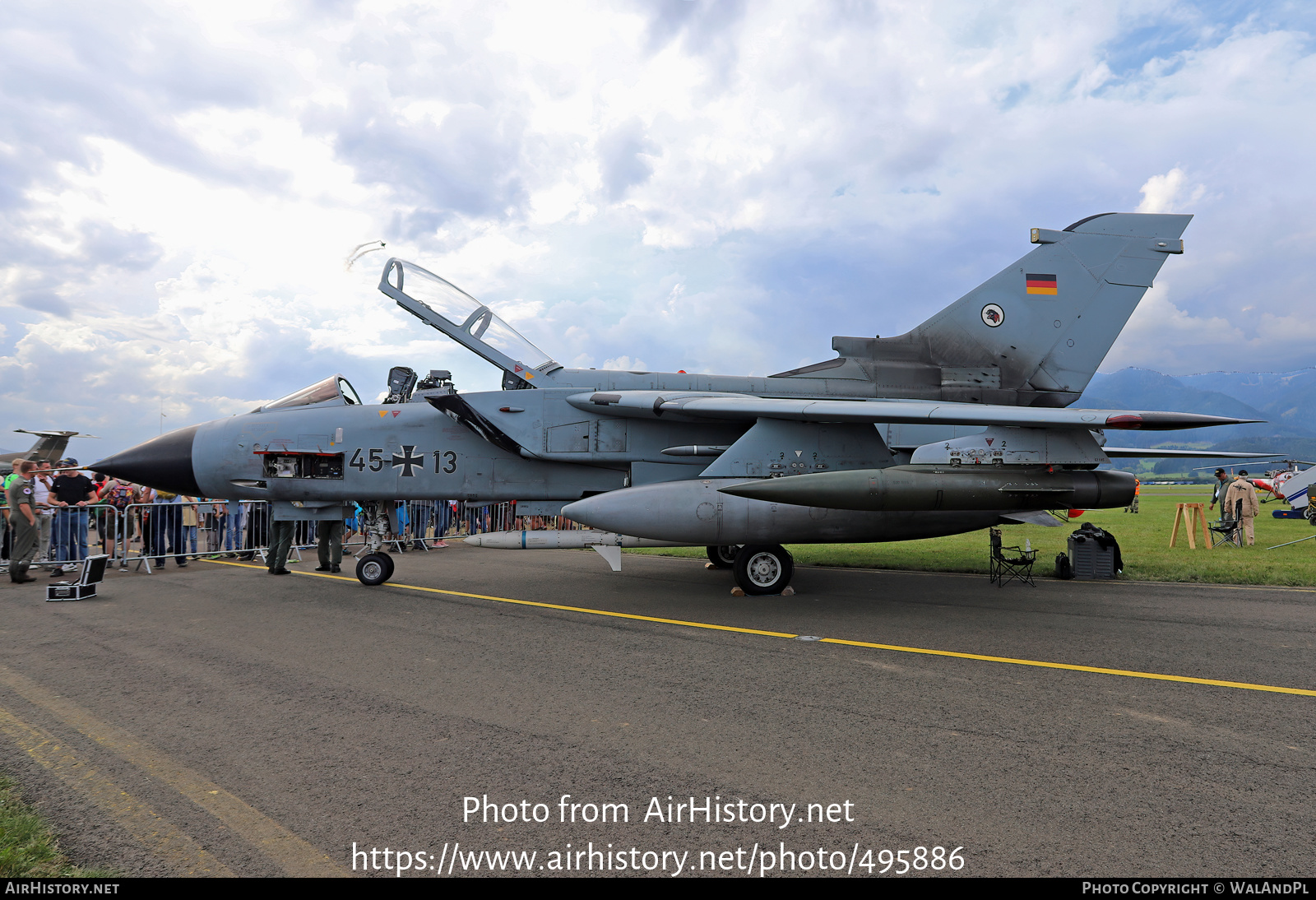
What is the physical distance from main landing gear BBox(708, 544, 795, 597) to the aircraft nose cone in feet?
23.6

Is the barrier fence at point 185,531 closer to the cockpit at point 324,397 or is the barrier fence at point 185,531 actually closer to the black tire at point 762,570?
the cockpit at point 324,397

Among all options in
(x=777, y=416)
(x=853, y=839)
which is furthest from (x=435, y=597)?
(x=853, y=839)

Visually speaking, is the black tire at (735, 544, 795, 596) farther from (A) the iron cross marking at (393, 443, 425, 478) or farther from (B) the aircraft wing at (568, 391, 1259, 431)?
(A) the iron cross marking at (393, 443, 425, 478)

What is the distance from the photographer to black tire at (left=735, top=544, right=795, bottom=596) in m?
8.02

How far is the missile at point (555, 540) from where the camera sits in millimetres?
8188

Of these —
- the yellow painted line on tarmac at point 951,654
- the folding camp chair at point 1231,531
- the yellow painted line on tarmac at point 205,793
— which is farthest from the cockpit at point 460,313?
the folding camp chair at point 1231,531

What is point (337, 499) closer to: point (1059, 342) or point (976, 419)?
point (976, 419)

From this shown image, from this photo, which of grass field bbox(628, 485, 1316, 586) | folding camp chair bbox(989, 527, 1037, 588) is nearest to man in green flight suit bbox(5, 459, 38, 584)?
grass field bbox(628, 485, 1316, 586)

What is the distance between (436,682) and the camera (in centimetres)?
457

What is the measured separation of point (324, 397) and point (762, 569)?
254 inches

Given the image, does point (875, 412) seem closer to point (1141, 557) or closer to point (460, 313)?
point (460, 313)

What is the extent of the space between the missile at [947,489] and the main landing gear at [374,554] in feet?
16.5

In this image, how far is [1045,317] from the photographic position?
937 centimetres

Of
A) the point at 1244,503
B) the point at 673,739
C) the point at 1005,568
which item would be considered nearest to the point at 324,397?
the point at 673,739
